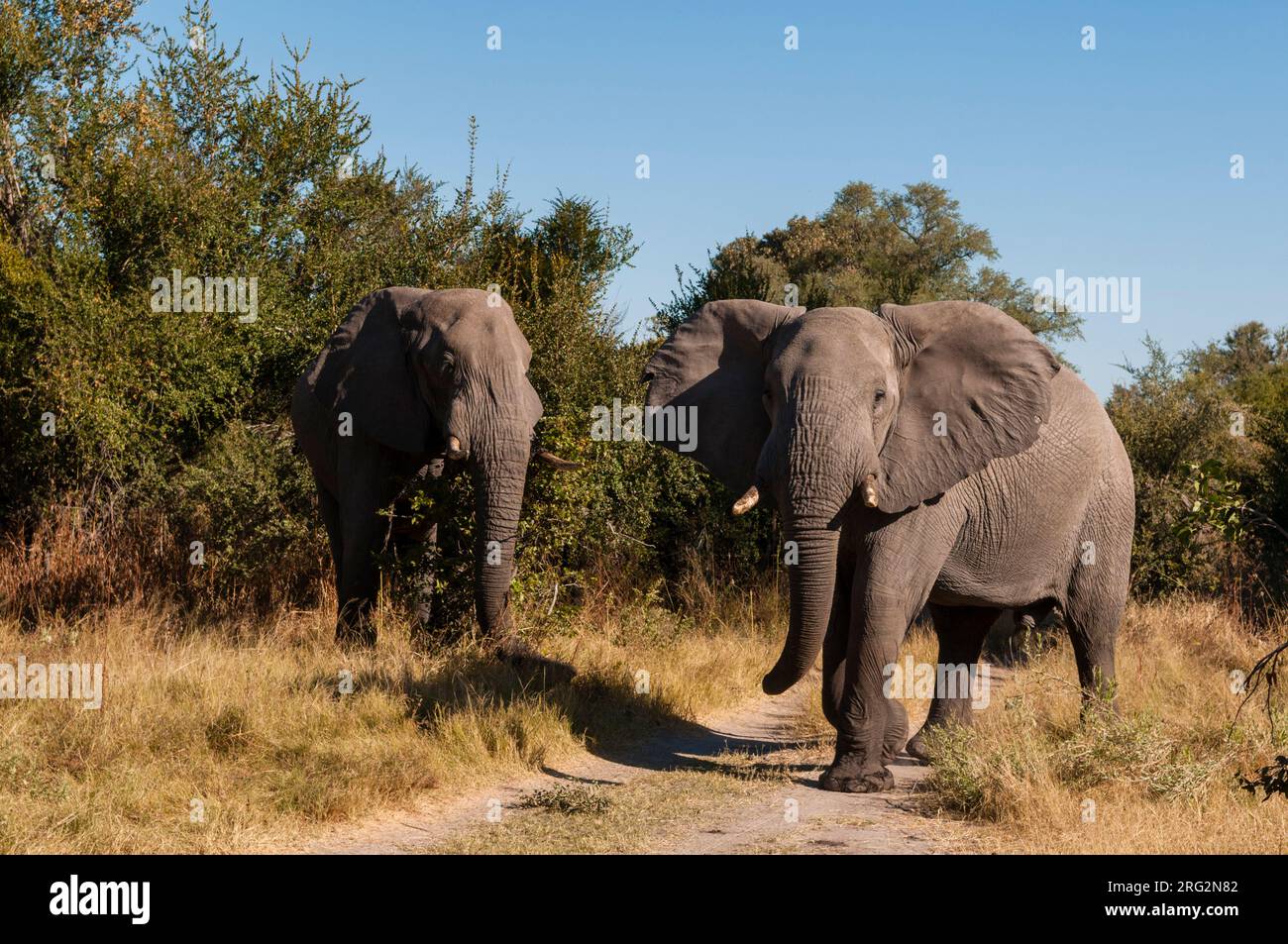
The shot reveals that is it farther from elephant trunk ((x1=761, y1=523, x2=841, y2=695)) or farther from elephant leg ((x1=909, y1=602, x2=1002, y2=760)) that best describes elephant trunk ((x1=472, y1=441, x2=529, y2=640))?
elephant leg ((x1=909, y1=602, x2=1002, y2=760))

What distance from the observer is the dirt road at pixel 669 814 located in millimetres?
6496

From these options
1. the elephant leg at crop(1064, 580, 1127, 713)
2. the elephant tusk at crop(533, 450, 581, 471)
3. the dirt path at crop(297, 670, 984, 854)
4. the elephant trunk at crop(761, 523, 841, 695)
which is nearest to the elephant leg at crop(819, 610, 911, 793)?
the dirt path at crop(297, 670, 984, 854)

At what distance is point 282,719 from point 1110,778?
192 inches

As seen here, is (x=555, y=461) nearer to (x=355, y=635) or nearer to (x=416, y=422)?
(x=416, y=422)

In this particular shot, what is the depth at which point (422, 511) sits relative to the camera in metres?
10.9

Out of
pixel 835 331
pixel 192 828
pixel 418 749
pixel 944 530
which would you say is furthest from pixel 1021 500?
pixel 192 828

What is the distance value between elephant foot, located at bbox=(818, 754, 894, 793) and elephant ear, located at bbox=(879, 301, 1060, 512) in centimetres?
167

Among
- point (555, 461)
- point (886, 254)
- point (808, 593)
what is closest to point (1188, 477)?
point (555, 461)

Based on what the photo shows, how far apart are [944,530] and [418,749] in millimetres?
3456

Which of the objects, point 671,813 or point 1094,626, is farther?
point 1094,626

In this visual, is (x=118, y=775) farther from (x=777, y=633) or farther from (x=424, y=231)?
(x=424, y=231)

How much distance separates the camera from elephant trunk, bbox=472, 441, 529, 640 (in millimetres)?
9633

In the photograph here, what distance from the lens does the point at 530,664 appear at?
9680 millimetres

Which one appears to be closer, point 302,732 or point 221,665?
point 302,732
